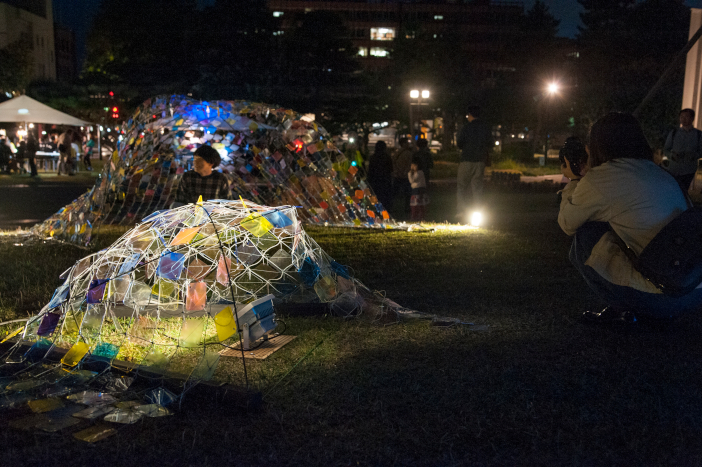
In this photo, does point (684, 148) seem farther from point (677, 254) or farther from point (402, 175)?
point (402, 175)

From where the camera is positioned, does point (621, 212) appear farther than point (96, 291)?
No

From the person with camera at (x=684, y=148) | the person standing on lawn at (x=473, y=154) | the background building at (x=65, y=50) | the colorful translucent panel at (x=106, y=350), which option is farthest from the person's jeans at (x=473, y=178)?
the background building at (x=65, y=50)

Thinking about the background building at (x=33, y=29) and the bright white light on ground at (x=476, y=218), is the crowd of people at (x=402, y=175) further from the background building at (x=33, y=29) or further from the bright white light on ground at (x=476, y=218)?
the background building at (x=33, y=29)

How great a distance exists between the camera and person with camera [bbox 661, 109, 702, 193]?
25.7ft

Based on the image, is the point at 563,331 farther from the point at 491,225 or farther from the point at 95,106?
the point at 95,106

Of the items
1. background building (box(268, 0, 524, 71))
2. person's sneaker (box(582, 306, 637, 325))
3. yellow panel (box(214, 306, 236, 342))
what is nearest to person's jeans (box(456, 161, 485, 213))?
person's sneaker (box(582, 306, 637, 325))

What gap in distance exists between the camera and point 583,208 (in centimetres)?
392

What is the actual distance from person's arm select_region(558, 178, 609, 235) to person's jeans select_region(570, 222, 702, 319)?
0.29 feet

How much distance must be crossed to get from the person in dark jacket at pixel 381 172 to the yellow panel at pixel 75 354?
7.97 metres

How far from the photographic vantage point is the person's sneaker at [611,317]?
4.29 metres

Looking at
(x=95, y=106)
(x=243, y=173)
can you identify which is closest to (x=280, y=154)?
(x=243, y=173)

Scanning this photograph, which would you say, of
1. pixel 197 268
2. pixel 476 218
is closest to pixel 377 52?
pixel 476 218

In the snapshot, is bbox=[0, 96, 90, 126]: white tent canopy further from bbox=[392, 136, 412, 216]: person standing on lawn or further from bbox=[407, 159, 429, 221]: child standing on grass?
bbox=[407, 159, 429, 221]: child standing on grass

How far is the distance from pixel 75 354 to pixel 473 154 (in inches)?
300
